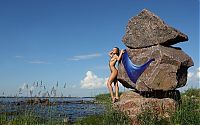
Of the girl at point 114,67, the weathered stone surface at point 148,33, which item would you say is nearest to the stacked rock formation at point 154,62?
the weathered stone surface at point 148,33

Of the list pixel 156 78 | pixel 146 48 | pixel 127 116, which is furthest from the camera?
pixel 146 48

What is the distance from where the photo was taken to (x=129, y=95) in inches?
524

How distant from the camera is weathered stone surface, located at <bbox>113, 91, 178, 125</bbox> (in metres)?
11.8

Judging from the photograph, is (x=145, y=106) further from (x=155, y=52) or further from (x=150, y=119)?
(x=155, y=52)

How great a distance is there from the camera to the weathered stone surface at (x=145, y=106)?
463 inches

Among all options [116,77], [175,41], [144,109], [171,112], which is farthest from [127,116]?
[175,41]

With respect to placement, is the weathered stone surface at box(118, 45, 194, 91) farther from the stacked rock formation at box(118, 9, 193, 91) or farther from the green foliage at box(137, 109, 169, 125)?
the green foliage at box(137, 109, 169, 125)

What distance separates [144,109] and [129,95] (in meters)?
1.67

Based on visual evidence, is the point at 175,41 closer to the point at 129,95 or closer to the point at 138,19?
the point at 138,19

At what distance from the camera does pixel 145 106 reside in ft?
39.1

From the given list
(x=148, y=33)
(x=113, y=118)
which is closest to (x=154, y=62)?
(x=148, y=33)

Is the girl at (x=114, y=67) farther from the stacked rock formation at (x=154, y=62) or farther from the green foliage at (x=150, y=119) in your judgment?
the green foliage at (x=150, y=119)

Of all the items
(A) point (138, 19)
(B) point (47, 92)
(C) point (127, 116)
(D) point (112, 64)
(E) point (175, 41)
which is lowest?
(C) point (127, 116)

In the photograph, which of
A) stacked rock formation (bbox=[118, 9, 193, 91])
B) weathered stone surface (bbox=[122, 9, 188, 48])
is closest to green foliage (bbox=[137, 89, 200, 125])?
stacked rock formation (bbox=[118, 9, 193, 91])
